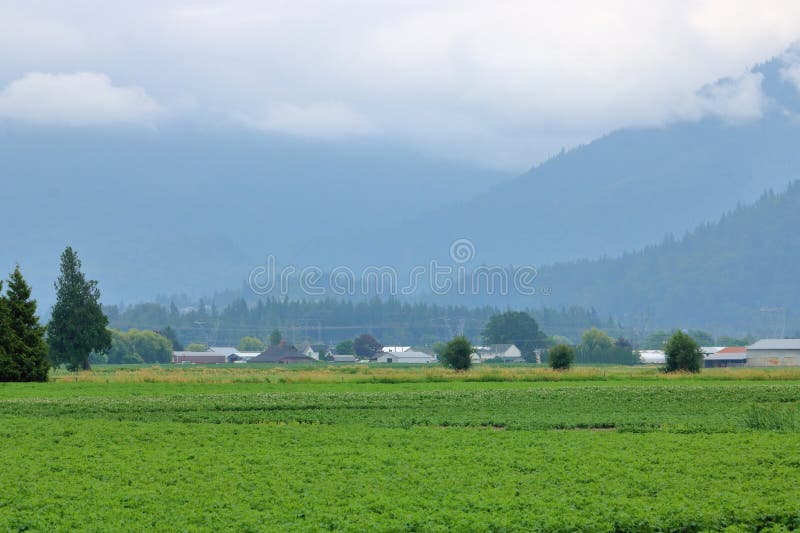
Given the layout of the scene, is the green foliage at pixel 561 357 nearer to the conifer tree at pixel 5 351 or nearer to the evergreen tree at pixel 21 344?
the evergreen tree at pixel 21 344

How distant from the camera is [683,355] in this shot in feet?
295

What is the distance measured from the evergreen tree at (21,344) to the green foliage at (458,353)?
3596 centimetres

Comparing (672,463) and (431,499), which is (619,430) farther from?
(431,499)

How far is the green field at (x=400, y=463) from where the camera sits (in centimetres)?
2530

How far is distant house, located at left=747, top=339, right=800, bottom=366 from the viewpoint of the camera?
148000 mm

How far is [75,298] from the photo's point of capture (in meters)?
104

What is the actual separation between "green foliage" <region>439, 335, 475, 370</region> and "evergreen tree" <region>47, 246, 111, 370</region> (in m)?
35.5

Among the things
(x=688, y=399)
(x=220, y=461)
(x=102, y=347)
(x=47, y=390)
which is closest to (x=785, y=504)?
(x=220, y=461)

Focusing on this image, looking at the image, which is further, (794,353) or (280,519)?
(794,353)

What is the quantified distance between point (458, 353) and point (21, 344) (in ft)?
127

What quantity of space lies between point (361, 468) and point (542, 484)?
5.85 m

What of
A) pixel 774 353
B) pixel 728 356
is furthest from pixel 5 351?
pixel 728 356

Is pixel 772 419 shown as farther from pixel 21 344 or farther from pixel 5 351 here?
pixel 5 351

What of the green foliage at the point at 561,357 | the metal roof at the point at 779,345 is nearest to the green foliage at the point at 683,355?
the green foliage at the point at 561,357
